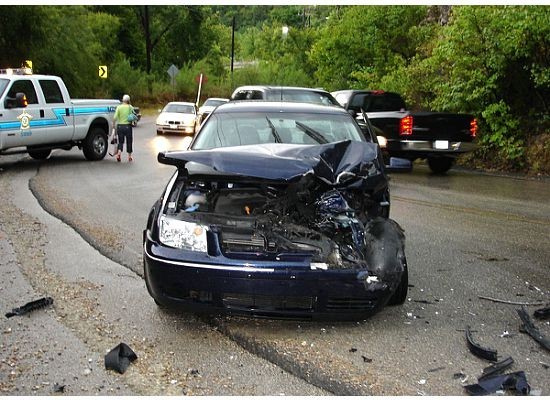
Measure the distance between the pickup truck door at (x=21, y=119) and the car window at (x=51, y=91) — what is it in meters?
0.28

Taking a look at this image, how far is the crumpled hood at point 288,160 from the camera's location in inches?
184

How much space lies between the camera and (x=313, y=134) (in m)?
6.31

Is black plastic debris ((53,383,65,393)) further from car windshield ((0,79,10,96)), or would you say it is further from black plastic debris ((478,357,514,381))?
car windshield ((0,79,10,96))

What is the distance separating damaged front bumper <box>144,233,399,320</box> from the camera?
4.18 metres

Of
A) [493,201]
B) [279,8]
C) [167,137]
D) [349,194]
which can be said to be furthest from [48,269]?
[279,8]

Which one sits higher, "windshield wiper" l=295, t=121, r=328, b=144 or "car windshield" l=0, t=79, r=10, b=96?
"car windshield" l=0, t=79, r=10, b=96

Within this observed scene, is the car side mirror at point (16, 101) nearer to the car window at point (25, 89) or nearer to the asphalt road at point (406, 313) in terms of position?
the car window at point (25, 89)

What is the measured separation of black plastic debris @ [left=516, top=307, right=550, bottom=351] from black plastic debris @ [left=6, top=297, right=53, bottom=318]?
364 centimetres

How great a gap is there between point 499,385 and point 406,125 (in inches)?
414

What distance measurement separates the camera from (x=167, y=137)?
26344 millimetres

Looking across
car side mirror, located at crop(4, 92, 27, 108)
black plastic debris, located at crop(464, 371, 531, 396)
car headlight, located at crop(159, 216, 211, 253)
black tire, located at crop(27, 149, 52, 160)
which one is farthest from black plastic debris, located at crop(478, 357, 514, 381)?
black tire, located at crop(27, 149, 52, 160)

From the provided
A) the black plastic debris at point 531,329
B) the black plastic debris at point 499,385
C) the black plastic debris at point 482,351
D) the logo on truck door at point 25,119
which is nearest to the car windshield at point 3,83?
the logo on truck door at point 25,119

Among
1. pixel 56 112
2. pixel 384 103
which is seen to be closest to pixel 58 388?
pixel 56 112

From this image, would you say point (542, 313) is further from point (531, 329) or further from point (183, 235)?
point (183, 235)
